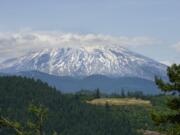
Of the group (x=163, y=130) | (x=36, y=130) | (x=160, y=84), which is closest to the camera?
(x=36, y=130)

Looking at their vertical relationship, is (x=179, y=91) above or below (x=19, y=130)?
above

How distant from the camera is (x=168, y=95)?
1560 inches

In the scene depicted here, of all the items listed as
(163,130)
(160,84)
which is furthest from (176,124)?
(160,84)

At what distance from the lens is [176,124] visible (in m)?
36.9

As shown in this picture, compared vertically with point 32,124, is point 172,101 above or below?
above

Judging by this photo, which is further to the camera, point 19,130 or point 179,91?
point 179,91

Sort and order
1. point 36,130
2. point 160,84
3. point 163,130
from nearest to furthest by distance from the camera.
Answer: point 36,130
point 163,130
point 160,84

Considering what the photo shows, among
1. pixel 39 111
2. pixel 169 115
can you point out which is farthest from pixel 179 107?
pixel 39 111

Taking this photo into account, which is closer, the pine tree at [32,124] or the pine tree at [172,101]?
the pine tree at [32,124]

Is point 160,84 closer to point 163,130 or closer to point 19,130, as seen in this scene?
point 163,130

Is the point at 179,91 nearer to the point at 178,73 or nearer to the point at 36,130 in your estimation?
the point at 178,73

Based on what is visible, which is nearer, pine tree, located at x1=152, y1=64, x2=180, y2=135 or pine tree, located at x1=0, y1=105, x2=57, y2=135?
pine tree, located at x1=0, y1=105, x2=57, y2=135

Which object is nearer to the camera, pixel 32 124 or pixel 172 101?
pixel 32 124

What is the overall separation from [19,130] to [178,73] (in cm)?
1371
